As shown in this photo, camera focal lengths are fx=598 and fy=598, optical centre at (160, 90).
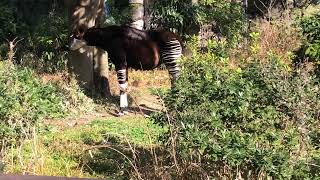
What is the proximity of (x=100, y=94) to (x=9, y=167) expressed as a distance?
5.55 metres

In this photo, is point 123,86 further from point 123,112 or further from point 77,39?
point 77,39

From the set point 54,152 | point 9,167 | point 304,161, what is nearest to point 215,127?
point 304,161

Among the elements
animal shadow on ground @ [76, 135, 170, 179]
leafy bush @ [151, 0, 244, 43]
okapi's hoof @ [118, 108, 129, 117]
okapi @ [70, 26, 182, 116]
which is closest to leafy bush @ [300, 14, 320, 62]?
animal shadow on ground @ [76, 135, 170, 179]

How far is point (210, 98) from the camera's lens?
5.57m

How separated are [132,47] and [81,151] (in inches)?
141

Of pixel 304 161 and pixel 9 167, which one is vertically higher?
pixel 304 161

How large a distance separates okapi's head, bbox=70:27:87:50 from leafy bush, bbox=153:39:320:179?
17.9 feet

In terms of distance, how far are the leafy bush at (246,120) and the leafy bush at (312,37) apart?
0.17m

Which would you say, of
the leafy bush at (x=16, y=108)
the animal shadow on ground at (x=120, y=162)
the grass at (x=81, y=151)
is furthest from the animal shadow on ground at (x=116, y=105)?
the leafy bush at (x=16, y=108)

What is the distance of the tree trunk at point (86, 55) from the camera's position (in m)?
11.4

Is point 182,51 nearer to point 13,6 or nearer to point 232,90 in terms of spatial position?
point 232,90

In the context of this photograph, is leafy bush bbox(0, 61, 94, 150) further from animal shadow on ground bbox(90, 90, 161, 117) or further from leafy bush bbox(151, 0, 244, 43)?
leafy bush bbox(151, 0, 244, 43)

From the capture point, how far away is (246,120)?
5.34 m

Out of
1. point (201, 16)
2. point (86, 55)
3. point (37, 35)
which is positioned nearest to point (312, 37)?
point (86, 55)
